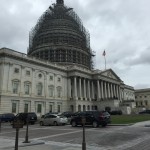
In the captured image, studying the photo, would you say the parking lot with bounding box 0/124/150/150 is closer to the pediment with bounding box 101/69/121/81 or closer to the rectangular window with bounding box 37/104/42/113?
the rectangular window with bounding box 37/104/42/113

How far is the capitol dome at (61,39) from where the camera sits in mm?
90812

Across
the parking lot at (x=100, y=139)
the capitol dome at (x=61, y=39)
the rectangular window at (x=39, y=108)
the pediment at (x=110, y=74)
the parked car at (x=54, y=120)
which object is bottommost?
the parking lot at (x=100, y=139)

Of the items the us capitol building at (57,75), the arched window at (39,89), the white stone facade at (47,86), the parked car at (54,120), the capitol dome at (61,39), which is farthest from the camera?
the capitol dome at (61,39)

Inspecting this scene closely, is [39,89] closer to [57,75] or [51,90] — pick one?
[51,90]

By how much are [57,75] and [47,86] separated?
6515 mm

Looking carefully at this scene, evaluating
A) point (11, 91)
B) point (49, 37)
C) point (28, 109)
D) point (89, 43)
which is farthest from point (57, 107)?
point (89, 43)

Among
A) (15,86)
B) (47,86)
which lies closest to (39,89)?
(47,86)

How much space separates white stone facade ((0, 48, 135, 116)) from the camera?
54219 millimetres

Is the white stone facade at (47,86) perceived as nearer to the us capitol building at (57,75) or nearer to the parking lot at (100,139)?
the us capitol building at (57,75)

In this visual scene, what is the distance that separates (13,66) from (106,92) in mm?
45690

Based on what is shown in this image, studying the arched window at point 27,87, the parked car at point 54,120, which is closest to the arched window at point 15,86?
the arched window at point 27,87

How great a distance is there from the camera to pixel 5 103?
52250 mm

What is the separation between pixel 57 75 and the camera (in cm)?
7162

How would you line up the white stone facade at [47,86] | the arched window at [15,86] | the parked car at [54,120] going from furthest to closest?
the arched window at [15,86] → the white stone facade at [47,86] → the parked car at [54,120]
